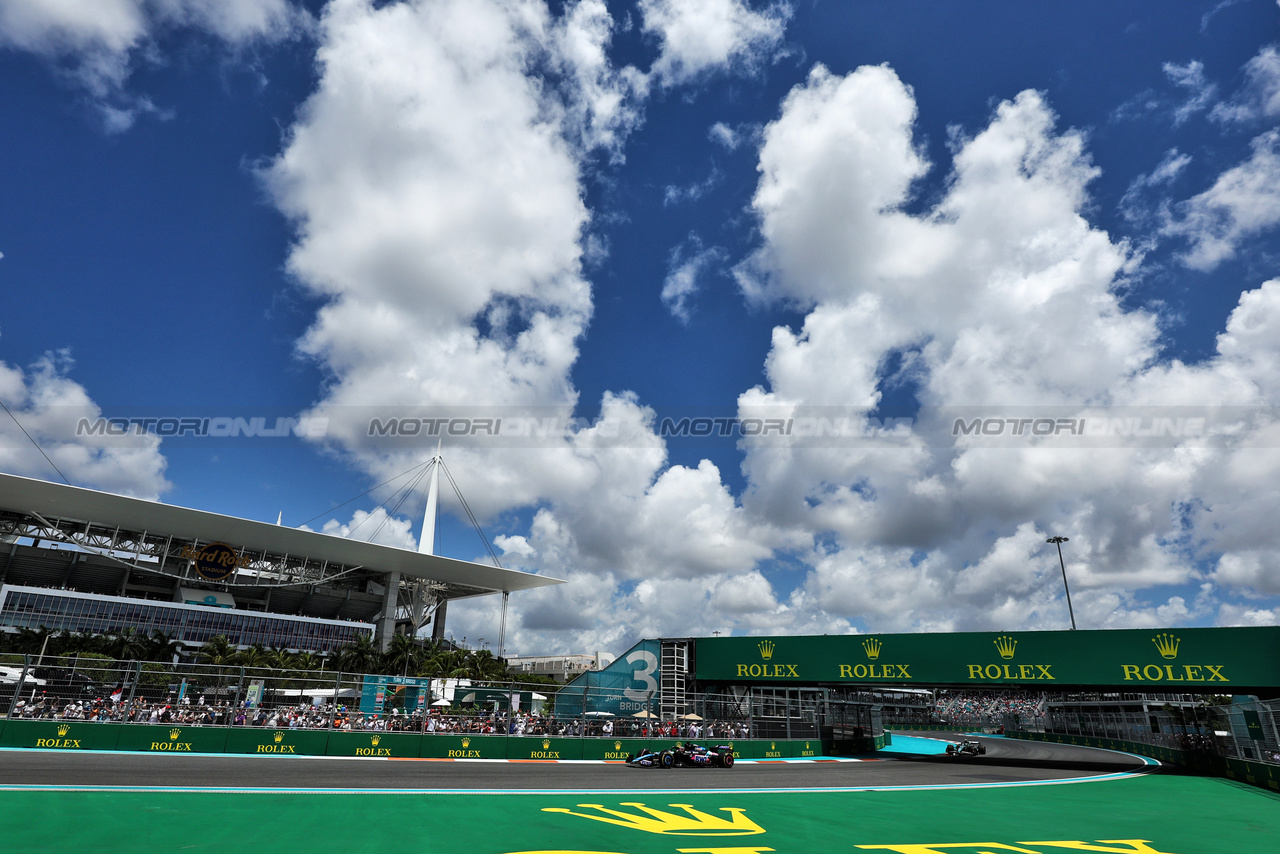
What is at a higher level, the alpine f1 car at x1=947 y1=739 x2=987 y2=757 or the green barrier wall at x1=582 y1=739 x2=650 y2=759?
the green barrier wall at x1=582 y1=739 x2=650 y2=759

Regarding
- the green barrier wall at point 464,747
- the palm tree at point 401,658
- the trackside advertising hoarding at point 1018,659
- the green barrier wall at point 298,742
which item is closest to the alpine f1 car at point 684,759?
the green barrier wall at point 298,742

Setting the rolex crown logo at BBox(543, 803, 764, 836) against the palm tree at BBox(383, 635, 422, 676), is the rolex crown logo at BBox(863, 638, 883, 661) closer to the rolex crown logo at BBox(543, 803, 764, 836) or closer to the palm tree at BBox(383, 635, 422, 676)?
the rolex crown logo at BBox(543, 803, 764, 836)

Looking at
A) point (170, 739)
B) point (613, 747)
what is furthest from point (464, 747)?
point (170, 739)

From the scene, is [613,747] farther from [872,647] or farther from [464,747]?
[872,647]

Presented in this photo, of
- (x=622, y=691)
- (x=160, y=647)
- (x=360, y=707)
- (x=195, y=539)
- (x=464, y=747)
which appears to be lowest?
(x=464, y=747)

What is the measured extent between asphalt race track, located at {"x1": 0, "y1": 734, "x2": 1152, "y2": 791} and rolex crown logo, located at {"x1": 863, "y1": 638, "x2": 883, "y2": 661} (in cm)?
581

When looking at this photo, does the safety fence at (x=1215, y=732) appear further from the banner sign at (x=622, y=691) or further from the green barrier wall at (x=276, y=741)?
the green barrier wall at (x=276, y=741)

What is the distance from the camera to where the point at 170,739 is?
21.0 metres

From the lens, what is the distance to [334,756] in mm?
22469

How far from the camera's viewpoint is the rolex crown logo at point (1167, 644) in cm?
2683

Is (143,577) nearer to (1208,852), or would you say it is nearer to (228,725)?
(228,725)

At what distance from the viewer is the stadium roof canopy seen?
68.4m

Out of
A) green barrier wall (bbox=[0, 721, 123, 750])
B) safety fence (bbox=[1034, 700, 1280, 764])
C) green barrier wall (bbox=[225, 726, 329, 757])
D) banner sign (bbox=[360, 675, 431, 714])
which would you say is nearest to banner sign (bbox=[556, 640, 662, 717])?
banner sign (bbox=[360, 675, 431, 714])

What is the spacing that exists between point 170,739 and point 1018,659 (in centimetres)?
3321
